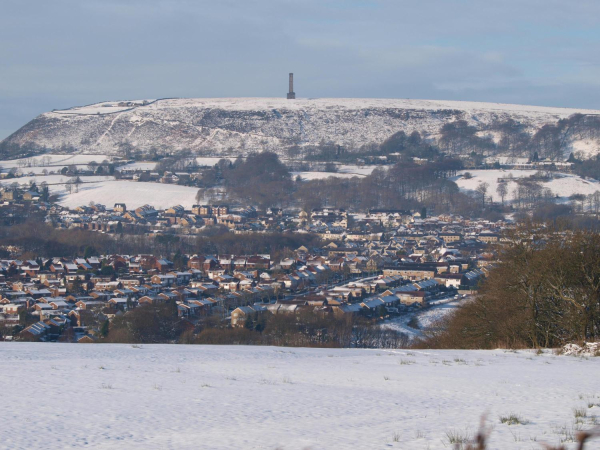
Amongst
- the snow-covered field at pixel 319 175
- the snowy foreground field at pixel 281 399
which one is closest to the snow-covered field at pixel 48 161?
the snow-covered field at pixel 319 175

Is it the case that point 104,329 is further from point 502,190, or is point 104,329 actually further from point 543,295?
point 502,190

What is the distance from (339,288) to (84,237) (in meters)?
24.7

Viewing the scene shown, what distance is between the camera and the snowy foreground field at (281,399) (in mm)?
5371

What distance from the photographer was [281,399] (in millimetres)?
6945

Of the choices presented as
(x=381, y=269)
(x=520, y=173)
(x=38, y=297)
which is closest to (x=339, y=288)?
(x=381, y=269)

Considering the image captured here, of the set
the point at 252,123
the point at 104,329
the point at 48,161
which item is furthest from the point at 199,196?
the point at 104,329

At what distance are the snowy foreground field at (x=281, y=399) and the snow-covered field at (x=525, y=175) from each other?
73.0m

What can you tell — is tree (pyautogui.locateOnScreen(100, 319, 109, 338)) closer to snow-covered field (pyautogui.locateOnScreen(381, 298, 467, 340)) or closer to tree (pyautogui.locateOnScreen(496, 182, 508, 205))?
snow-covered field (pyautogui.locateOnScreen(381, 298, 467, 340))

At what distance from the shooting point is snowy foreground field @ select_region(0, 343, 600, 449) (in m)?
5.37

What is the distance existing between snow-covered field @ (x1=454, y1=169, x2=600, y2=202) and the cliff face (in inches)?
1169

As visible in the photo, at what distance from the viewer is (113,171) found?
3711 inches

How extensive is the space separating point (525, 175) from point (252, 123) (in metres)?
51.6

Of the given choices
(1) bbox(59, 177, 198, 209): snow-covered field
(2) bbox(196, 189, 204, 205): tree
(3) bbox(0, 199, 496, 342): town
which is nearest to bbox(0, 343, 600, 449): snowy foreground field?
(3) bbox(0, 199, 496, 342): town

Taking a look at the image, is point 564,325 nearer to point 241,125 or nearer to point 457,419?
point 457,419
